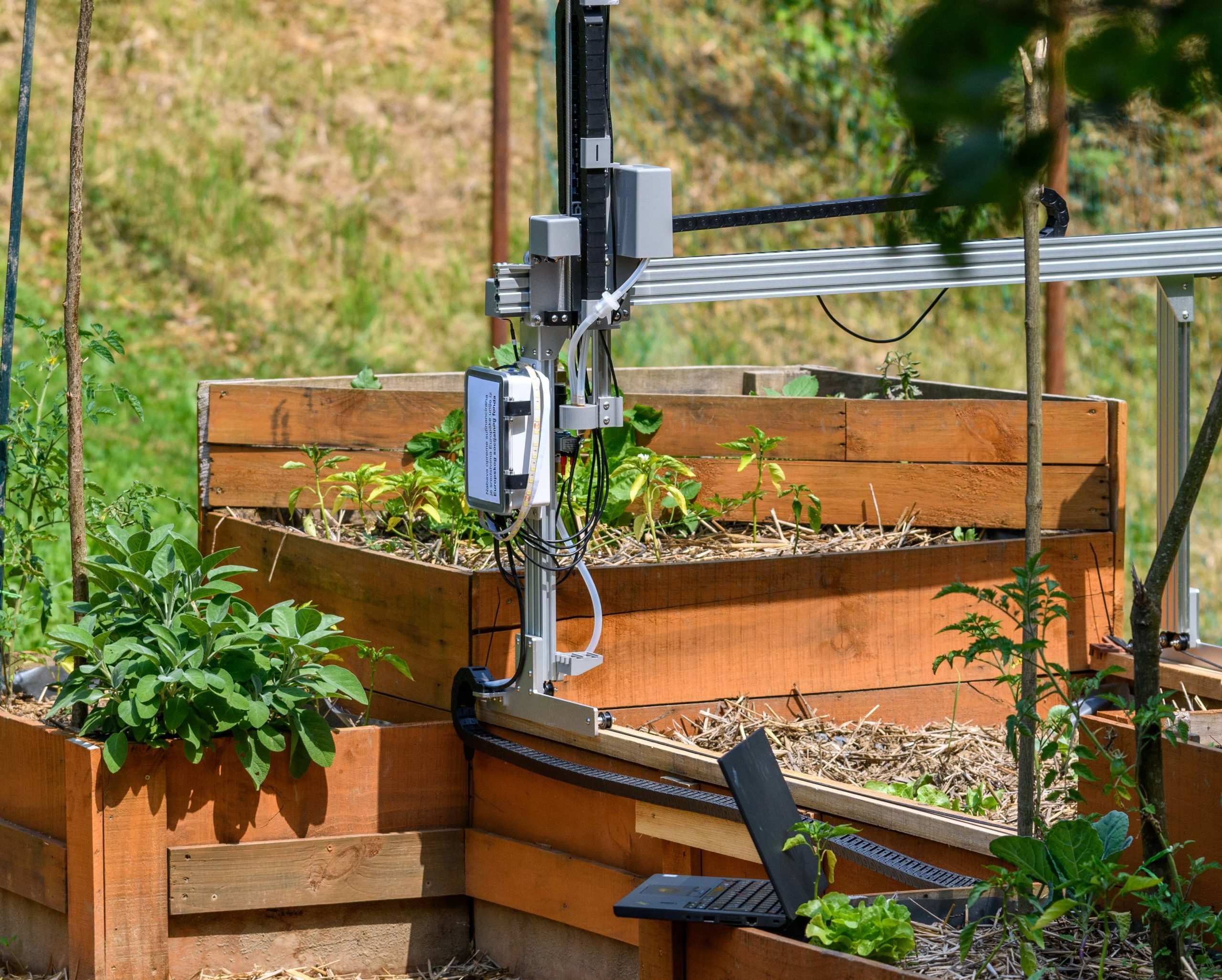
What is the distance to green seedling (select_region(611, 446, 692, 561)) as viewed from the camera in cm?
407

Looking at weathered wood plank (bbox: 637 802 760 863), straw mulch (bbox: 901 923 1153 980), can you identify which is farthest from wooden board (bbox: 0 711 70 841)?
straw mulch (bbox: 901 923 1153 980)

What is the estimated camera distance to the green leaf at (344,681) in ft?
11.1

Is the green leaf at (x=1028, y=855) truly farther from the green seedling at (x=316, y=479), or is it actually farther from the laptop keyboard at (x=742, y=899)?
the green seedling at (x=316, y=479)

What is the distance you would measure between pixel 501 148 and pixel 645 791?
3879 mm

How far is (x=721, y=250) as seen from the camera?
32.4 ft

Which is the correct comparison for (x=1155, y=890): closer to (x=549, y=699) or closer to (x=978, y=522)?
(x=549, y=699)

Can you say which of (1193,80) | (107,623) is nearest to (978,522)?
(107,623)

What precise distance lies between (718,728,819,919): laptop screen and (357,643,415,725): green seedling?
47.1 inches

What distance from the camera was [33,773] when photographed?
3531 millimetres

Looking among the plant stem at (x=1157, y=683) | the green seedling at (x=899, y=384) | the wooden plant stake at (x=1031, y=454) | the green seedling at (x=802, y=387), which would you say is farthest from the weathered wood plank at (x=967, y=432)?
the plant stem at (x=1157, y=683)

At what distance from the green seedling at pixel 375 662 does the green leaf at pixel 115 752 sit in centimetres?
53

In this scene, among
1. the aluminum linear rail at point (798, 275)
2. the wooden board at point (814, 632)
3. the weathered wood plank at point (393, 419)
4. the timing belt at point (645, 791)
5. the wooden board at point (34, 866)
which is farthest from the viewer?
the weathered wood plank at point (393, 419)

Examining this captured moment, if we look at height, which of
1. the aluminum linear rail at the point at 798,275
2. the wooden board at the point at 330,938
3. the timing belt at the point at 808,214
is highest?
the timing belt at the point at 808,214

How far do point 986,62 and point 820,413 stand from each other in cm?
311
